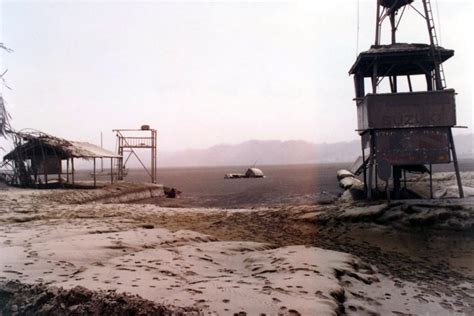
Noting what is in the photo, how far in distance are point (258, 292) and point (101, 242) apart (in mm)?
5460

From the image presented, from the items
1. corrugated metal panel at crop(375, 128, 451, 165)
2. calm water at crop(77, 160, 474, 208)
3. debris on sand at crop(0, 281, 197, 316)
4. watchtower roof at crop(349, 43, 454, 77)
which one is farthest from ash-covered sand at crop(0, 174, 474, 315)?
calm water at crop(77, 160, 474, 208)

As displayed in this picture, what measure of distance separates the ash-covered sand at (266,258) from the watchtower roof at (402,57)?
6.94m

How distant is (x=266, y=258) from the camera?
9602 millimetres

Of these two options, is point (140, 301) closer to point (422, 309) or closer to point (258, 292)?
point (258, 292)

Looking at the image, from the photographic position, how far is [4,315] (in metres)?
6.42

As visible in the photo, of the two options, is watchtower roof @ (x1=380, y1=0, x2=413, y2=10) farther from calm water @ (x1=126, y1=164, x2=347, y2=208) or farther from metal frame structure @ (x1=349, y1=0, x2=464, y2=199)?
calm water @ (x1=126, y1=164, x2=347, y2=208)

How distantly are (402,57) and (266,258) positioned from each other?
13220mm

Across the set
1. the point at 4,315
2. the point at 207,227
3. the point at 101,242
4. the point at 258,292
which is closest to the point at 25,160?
the point at 207,227

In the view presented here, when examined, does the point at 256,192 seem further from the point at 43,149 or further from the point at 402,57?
the point at 402,57

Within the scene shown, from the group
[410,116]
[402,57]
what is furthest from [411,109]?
[402,57]

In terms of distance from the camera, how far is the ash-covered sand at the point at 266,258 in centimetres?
665

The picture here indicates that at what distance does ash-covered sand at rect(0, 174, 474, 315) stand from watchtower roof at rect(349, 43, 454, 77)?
694cm

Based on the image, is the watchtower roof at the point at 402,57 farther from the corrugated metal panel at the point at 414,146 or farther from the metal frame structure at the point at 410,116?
the corrugated metal panel at the point at 414,146

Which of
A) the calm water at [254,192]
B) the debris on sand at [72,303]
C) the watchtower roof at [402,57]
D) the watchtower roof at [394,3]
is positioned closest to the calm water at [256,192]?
the calm water at [254,192]
